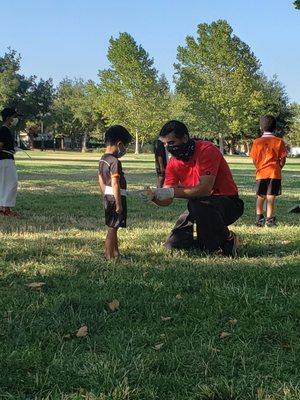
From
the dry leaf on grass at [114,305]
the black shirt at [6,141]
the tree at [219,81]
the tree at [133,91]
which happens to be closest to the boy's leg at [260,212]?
the black shirt at [6,141]

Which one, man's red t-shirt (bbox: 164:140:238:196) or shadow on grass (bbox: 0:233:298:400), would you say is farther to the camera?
man's red t-shirt (bbox: 164:140:238:196)

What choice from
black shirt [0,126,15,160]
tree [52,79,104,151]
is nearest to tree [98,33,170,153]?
tree [52,79,104,151]

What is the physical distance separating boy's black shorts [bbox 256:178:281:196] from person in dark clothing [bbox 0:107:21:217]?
3.92 m

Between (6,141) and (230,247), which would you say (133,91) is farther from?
(230,247)

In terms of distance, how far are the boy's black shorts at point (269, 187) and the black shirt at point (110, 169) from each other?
3627 mm

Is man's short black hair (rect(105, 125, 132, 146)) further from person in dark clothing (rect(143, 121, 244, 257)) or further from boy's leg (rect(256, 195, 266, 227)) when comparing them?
boy's leg (rect(256, 195, 266, 227))

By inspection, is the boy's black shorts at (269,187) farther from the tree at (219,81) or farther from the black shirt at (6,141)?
the tree at (219,81)

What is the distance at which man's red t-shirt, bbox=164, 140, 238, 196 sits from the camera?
18.4 ft

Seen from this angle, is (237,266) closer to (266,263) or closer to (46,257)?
(266,263)

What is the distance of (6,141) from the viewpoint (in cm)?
924

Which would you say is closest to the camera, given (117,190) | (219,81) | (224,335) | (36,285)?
(224,335)

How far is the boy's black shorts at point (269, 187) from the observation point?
28.2 feet

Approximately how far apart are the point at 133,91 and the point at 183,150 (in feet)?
177

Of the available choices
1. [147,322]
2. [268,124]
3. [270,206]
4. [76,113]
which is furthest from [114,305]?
[76,113]
